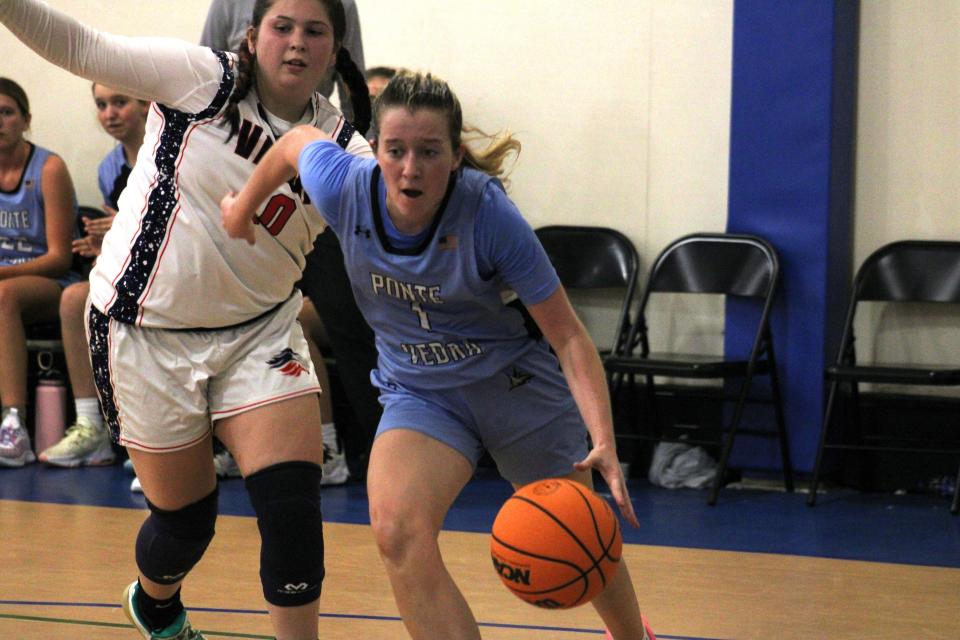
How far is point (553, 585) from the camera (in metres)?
2.67

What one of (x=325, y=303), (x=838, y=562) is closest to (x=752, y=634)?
(x=838, y=562)

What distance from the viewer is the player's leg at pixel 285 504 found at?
3.06 meters

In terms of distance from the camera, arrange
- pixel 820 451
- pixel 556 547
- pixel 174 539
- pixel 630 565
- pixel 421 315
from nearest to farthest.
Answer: pixel 556 547
pixel 421 315
pixel 174 539
pixel 630 565
pixel 820 451

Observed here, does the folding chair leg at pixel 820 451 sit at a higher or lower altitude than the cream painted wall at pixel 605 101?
lower

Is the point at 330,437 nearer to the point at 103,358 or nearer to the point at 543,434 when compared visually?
the point at 103,358

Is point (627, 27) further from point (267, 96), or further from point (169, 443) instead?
point (169, 443)

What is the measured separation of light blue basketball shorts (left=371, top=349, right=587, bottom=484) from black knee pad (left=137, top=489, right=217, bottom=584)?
0.56 m

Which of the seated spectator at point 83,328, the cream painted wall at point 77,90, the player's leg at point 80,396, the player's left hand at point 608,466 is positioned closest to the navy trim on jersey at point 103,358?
the player's left hand at point 608,466

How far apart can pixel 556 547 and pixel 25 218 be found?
5.00 meters

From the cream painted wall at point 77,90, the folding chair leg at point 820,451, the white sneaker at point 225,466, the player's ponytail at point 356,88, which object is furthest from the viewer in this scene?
the cream painted wall at point 77,90

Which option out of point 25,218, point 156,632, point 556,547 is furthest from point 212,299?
point 25,218

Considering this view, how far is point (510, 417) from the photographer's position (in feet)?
10.1

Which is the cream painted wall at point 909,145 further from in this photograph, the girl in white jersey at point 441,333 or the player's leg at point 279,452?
the player's leg at point 279,452

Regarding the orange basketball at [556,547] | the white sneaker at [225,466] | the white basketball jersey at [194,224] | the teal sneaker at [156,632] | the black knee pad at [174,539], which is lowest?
the white sneaker at [225,466]
